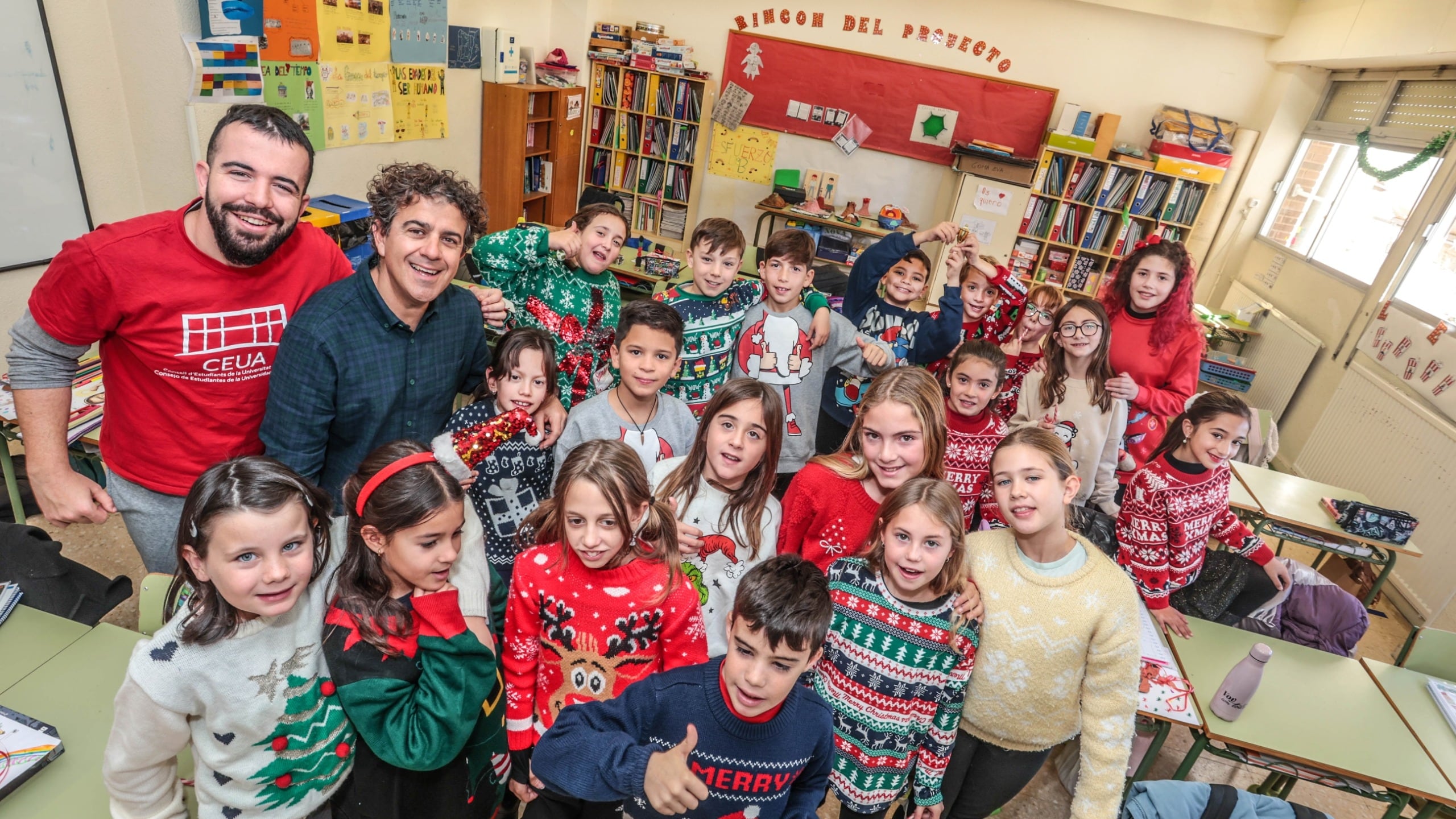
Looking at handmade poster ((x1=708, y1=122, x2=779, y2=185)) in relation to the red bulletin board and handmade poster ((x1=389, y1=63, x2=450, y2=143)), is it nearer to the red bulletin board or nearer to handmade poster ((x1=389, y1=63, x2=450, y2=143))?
the red bulletin board

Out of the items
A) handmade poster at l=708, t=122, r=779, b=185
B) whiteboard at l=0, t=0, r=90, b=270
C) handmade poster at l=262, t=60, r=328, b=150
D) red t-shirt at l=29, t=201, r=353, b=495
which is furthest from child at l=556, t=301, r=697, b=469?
→ handmade poster at l=708, t=122, r=779, b=185

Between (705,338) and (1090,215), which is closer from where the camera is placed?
(705,338)

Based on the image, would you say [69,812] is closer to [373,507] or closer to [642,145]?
[373,507]

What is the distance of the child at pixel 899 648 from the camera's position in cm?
Answer: 161

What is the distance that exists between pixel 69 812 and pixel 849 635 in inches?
60.0

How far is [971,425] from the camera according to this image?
97.5 inches

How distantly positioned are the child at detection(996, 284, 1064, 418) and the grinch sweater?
1506 millimetres

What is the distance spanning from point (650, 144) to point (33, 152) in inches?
184

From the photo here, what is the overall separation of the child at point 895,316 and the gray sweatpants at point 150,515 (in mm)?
2140

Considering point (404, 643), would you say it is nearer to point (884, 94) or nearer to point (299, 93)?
point (299, 93)

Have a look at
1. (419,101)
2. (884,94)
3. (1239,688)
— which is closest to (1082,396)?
(1239,688)

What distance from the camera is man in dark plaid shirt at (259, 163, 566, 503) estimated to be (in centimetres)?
161

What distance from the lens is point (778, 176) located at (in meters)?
6.80

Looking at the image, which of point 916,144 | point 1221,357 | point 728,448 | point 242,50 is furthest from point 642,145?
point 728,448
